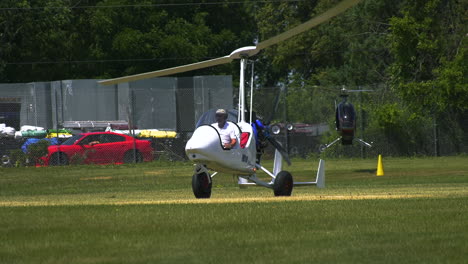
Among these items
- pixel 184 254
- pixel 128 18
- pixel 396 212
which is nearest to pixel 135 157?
pixel 128 18

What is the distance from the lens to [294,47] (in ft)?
210

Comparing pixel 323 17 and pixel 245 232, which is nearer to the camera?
pixel 245 232

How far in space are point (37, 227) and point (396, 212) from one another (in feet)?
14.7

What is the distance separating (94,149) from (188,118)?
3990 mm

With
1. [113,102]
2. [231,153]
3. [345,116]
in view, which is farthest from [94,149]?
[231,153]

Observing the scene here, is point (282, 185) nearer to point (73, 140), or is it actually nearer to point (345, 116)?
point (345, 116)

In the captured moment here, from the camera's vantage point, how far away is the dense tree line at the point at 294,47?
3994 centimetres

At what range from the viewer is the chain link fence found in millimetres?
39000

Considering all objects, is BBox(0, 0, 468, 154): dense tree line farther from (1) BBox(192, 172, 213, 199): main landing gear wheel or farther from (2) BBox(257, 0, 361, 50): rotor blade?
(2) BBox(257, 0, 361, 50): rotor blade

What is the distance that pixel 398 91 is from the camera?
1606 inches

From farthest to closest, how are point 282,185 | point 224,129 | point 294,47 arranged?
point 294,47, point 282,185, point 224,129

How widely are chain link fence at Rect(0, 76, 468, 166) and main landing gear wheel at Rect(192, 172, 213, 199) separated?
20412mm

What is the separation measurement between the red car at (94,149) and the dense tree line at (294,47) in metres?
6.48

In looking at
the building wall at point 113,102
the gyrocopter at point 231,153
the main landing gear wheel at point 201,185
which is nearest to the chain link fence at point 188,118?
the building wall at point 113,102
